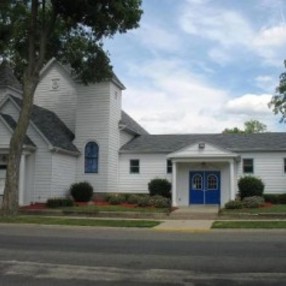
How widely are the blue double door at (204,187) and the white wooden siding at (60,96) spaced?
9067 mm

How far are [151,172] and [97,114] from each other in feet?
17.3

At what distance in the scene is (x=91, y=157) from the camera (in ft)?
117

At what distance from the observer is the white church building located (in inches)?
1252

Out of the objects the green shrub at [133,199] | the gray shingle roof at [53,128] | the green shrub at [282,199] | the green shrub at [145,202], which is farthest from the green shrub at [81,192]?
the green shrub at [282,199]

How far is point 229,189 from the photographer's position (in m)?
33.4

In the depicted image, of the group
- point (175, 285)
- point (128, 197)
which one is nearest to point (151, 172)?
point (128, 197)

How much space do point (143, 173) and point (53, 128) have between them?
6.70 metres

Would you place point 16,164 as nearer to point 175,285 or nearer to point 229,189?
point 229,189

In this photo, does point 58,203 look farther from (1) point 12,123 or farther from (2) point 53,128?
(2) point 53,128

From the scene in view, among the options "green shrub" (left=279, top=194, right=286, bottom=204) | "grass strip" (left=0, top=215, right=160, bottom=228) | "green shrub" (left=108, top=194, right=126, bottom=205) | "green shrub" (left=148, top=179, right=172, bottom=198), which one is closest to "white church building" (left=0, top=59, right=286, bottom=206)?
"green shrub" (left=148, top=179, right=172, bottom=198)

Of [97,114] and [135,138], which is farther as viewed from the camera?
[135,138]

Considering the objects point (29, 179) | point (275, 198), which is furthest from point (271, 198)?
point (29, 179)

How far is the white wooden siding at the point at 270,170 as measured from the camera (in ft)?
114

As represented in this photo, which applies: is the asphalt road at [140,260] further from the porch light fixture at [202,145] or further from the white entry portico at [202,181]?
the white entry portico at [202,181]
